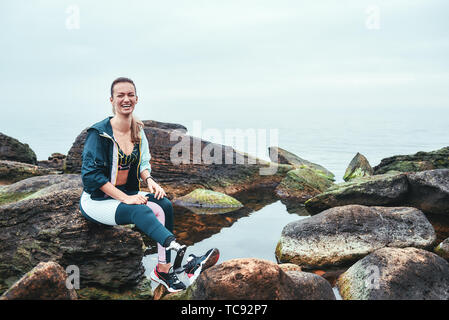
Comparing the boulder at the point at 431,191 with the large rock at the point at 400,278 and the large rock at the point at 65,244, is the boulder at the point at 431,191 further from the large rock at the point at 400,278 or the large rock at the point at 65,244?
the large rock at the point at 65,244

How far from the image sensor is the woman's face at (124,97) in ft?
15.8

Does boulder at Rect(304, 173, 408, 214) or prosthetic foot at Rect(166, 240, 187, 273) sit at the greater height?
prosthetic foot at Rect(166, 240, 187, 273)

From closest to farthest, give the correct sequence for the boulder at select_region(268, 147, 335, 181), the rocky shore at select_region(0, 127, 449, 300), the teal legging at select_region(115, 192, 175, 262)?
the rocky shore at select_region(0, 127, 449, 300), the teal legging at select_region(115, 192, 175, 262), the boulder at select_region(268, 147, 335, 181)

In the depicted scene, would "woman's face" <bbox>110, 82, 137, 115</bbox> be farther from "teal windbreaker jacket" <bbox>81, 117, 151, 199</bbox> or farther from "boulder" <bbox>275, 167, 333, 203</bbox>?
"boulder" <bbox>275, 167, 333, 203</bbox>

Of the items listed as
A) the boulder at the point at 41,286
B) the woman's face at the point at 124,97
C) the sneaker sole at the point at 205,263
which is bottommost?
the sneaker sole at the point at 205,263

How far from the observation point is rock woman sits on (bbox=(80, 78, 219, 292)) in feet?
15.2

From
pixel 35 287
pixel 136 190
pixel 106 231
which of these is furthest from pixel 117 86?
pixel 35 287

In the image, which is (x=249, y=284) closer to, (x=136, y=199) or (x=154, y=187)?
(x=136, y=199)

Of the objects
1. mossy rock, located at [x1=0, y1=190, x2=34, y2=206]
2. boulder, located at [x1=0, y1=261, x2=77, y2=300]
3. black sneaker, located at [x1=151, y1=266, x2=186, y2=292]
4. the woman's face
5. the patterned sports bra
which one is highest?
the woman's face

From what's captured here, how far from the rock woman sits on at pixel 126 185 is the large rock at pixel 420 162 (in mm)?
11446

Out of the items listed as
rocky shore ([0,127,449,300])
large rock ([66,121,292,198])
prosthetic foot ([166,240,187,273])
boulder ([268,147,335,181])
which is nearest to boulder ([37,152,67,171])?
large rock ([66,121,292,198])

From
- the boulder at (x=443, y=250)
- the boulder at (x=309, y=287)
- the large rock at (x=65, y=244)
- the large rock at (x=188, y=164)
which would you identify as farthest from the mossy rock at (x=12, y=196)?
the boulder at (x=443, y=250)

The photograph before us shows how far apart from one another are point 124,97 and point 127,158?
76 cm

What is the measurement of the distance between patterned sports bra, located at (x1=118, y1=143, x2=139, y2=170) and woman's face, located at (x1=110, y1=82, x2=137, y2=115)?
18.9 inches
